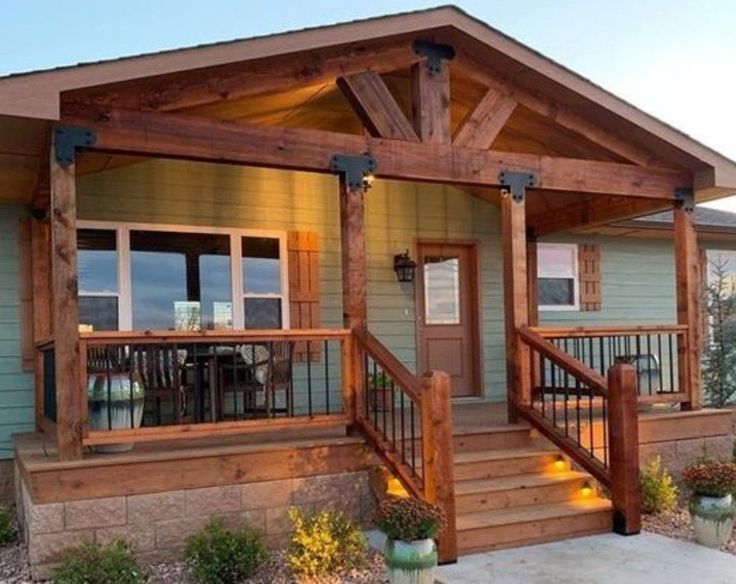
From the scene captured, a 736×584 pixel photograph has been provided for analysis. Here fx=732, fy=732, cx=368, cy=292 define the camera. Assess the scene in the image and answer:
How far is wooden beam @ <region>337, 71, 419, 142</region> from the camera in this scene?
6.00 metres

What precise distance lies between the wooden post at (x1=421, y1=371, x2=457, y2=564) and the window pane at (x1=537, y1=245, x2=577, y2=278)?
534 cm

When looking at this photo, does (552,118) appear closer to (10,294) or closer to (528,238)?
(528,238)

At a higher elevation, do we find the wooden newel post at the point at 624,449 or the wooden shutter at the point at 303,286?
the wooden shutter at the point at 303,286

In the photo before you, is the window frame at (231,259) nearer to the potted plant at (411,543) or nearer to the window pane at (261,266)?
the window pane at (261,266)

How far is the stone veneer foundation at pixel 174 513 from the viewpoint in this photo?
4.66m

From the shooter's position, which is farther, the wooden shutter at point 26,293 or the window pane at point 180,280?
the window pane at point 180,280

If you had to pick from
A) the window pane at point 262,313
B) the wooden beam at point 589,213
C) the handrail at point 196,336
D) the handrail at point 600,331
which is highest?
the wooden beam at point 589,213

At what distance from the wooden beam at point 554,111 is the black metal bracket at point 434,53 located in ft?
0.31

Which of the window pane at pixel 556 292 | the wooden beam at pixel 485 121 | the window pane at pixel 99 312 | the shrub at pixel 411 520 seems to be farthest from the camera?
the window pane at pixel 556 292

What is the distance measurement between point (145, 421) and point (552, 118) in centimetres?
477

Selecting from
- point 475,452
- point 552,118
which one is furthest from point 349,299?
point 552,118

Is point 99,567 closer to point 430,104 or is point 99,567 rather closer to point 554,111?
point 430,104

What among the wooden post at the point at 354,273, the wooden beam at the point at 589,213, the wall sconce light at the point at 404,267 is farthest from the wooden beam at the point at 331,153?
the wall sconce light at the point at 404,267

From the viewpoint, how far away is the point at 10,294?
691 centimetres
